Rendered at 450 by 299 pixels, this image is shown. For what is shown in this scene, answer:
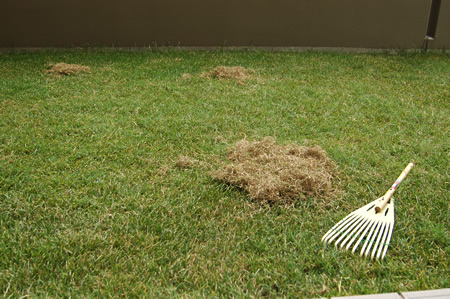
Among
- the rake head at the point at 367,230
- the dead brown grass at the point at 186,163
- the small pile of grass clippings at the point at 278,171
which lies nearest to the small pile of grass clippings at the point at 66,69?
the dead brown grass at the point at 186,163

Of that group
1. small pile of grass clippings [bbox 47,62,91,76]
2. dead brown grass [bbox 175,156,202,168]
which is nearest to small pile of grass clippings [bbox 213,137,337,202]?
dead brown grass [bbox 175,156,202,168]

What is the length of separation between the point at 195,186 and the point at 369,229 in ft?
3.81

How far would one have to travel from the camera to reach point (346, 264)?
203 cm

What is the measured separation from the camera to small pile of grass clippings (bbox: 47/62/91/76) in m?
5.26

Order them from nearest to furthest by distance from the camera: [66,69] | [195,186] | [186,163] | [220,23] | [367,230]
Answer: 1. [367,230]
2. [195,186]
3. [186,163]
4. [66,69]
5. [220,23]

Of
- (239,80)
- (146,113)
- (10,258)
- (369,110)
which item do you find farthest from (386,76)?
(10,258)

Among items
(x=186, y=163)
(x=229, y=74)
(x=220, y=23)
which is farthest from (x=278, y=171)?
(x=220, y=23)

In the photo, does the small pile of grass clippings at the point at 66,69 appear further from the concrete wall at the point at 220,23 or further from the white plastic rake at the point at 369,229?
the white plastic rake at the point at 369,229

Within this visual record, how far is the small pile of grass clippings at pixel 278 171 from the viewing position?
258 centimetres

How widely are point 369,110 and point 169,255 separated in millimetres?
3068

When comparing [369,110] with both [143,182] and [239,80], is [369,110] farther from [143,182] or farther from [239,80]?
[143,182]

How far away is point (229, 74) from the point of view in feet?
17.5

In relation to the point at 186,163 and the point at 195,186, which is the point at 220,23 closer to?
the point at 186,163

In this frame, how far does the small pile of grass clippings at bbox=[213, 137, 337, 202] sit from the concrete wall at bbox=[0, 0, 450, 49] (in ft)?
15.1
